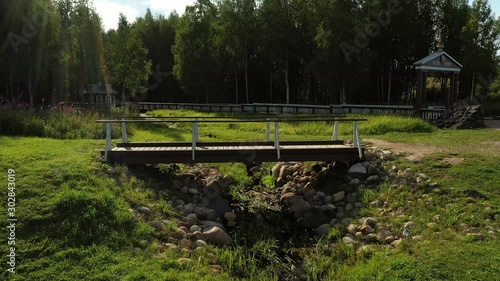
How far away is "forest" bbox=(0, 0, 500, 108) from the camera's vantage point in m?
22.7

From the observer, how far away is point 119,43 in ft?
100

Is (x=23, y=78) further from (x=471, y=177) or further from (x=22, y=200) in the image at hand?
(x=471, y=177)

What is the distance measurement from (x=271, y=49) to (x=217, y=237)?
24862 millimetres

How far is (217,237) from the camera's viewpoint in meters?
6.77

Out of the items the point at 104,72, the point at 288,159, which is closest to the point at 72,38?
the point at 104,72

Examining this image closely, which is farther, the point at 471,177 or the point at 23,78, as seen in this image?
the point at 23,78

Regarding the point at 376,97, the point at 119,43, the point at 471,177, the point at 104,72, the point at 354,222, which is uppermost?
the point at 119,43

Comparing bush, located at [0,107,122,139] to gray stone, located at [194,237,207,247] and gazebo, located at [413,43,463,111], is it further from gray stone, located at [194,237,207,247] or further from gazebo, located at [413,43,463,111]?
gazebo, located at [413,43,463,111]

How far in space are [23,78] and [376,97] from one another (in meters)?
24.7

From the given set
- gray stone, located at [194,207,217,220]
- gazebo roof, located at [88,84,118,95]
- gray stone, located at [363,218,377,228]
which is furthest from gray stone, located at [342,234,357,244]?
gazebo roof, located at [88,84,118,95]

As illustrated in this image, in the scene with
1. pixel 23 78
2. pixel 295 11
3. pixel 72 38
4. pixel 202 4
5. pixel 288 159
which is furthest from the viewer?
pixel 202 4

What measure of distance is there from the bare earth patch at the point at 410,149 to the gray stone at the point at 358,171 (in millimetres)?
1174

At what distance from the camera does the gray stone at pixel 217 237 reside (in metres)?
6.71

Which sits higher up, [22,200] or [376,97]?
[376,97]
